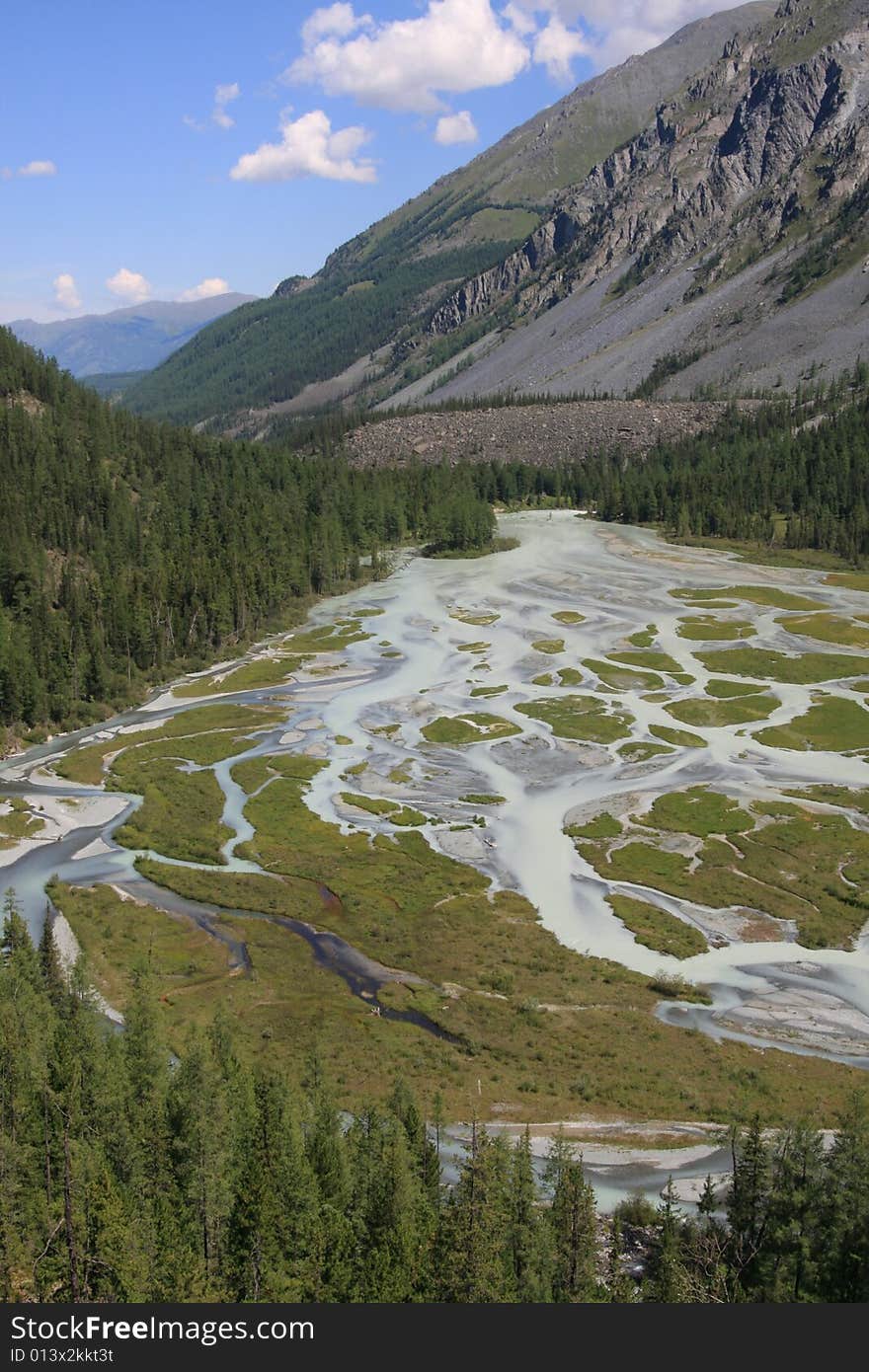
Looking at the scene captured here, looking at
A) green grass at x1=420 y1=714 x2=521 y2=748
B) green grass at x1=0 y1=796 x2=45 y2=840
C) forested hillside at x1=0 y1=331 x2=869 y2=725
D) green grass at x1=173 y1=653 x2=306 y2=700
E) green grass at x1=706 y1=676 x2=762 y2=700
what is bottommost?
green grass at x1=706 y1=676 x2=762 y2=700

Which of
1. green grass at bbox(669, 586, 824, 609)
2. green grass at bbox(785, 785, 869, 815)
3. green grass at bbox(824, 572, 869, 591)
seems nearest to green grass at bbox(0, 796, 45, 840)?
green grass at bbox(785, 785, 869, 815)

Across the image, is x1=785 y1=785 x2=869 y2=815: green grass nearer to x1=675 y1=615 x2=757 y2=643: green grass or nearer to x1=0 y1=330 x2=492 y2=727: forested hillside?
x1=675 y1=615 x2=757 y2=643: green grass

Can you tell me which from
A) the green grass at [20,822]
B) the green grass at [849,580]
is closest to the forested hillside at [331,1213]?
the green grass at [20,822]

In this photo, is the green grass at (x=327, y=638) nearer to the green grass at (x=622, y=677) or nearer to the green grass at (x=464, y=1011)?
the green grass at (x=622, y=677)

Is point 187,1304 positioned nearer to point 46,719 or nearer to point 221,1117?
point 221,1117

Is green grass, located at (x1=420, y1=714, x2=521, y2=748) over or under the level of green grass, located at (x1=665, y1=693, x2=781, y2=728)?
over

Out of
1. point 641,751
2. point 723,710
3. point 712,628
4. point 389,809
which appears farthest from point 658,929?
point 712,628

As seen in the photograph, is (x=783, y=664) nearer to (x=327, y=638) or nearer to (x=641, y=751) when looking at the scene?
(x=641, y=751)
